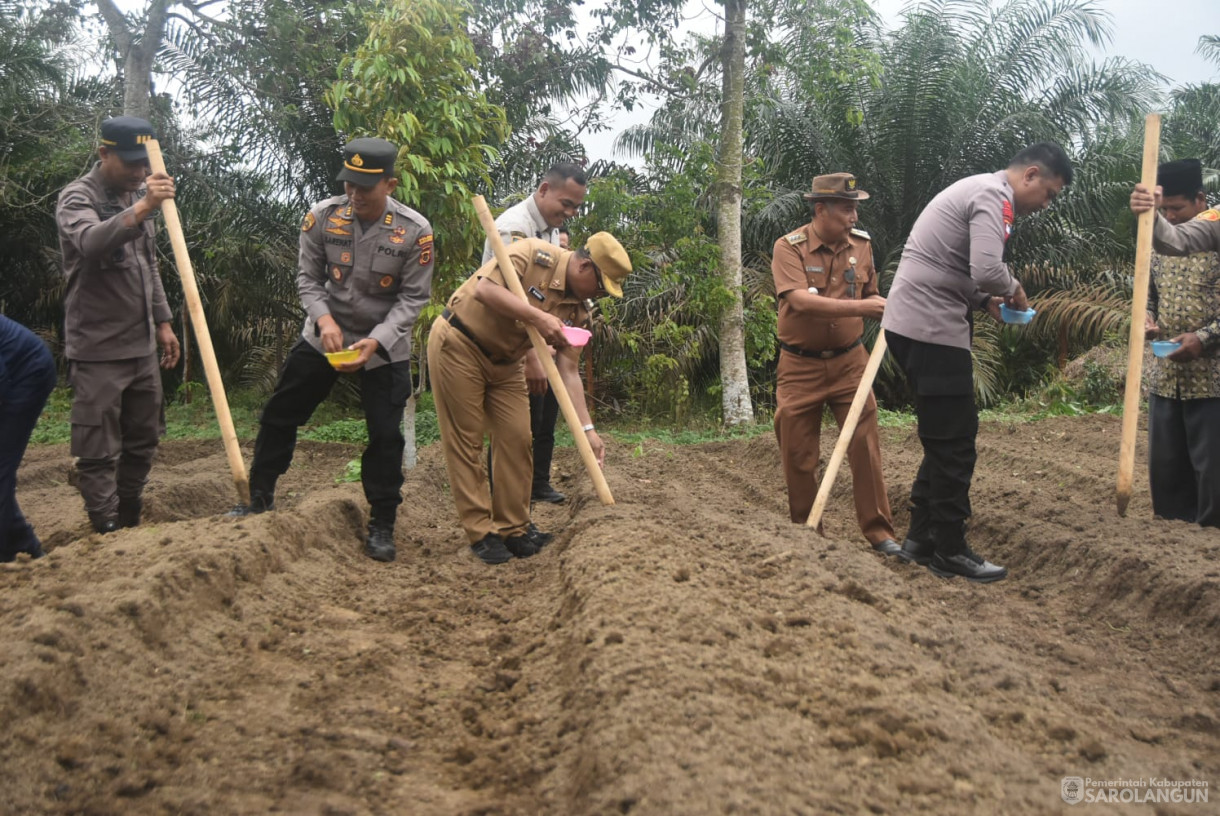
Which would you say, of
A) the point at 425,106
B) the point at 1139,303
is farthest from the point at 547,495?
the point at 1139,303

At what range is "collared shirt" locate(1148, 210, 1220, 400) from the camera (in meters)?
4.84

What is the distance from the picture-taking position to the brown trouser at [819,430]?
200 inches

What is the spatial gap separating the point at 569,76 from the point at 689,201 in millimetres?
2636

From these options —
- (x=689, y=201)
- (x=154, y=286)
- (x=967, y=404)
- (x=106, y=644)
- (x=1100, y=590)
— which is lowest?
(x=1100, y=590)

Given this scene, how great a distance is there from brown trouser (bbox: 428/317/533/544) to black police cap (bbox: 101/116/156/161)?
1573 millimetres

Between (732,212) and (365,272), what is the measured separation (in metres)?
7.40

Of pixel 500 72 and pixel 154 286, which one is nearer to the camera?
pixel 154 286

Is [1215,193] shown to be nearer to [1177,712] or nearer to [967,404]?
[967,404]

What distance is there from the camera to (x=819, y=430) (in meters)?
5.24

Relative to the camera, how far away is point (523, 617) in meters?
3.89

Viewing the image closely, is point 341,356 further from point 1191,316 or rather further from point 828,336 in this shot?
point 1191,316

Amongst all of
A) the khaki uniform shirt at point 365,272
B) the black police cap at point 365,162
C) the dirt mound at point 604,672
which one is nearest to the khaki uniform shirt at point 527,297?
the khaki uniform shirt at point 365,272

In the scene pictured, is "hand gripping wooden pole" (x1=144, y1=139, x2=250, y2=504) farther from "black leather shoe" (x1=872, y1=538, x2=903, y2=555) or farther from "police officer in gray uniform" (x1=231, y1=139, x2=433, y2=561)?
"black leather shoe" (x1=872, y1=538, x2=903, y2=555)

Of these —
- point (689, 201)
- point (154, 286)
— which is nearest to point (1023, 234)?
point (689, 201)
